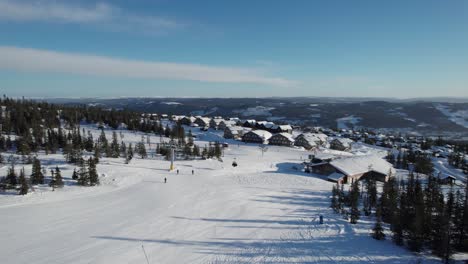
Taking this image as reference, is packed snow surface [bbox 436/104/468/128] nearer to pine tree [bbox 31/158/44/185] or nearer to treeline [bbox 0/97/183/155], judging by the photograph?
treeline [bbox 0/97/183/155]

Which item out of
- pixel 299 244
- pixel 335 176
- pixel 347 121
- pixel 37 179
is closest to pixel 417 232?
pixel 299 244

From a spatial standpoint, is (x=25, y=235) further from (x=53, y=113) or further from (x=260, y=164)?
(x=53, y=113)

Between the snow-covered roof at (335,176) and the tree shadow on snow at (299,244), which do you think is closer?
the tree shadow on snow at (299,244)

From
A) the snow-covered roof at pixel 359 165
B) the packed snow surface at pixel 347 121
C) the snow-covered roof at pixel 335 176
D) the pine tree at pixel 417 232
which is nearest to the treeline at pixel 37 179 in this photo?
the pine tree at pixel 417 232

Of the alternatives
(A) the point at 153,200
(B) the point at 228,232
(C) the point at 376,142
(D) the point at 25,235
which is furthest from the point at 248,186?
(C) the point at 376,142

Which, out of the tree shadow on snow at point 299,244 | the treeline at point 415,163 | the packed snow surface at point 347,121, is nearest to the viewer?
the tree shadow on snow at point 299,244

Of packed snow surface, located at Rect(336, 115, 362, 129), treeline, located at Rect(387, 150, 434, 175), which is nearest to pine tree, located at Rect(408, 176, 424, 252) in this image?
treeline, located at Rect(387, 150, 434, 175)

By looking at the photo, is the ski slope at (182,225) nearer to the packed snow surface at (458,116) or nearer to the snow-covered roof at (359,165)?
the snow-covered roof at (359,165)

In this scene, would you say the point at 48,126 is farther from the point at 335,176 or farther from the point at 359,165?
the point at 359,165
